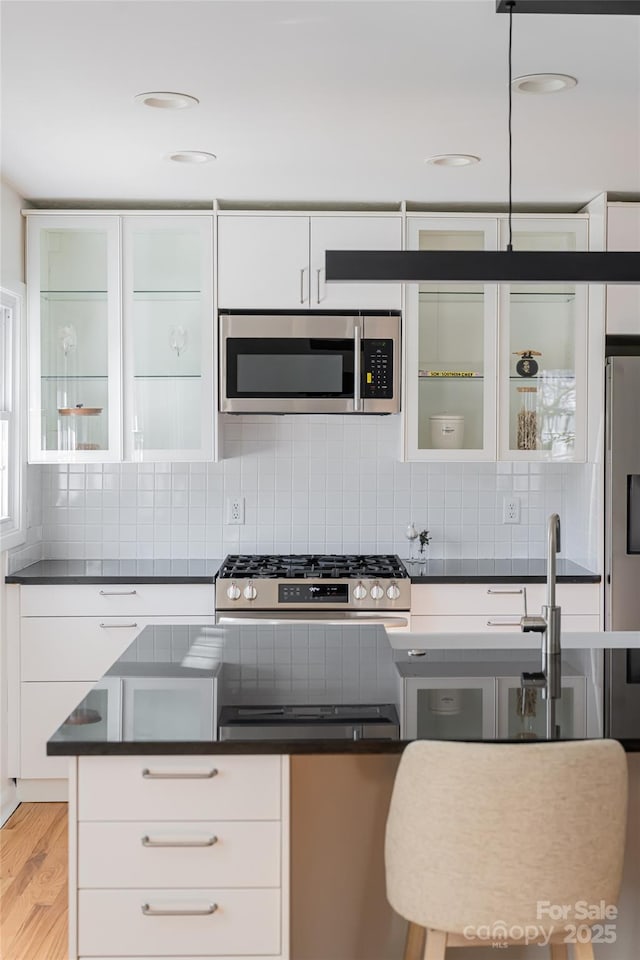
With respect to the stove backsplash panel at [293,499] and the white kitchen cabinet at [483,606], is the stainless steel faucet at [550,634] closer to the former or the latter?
the white kitchen cabinet at [483,606]

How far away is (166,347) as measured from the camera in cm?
433

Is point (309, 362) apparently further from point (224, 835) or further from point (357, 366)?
point (224, 835)

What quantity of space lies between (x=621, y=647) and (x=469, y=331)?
1943 mm

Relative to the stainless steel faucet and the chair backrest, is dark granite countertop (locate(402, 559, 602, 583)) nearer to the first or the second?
the stainless steel faucet

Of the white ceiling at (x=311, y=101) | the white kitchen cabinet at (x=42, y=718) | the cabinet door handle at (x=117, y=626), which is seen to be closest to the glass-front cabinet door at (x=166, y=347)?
the white ceiling at (x=311, y=101)

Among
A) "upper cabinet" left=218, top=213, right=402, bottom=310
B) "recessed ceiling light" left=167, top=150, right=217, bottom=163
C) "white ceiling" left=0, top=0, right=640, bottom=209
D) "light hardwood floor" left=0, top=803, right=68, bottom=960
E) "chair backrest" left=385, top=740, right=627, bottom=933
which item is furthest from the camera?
"upper cabinet" left=218, top=213, right=402, bottom=310

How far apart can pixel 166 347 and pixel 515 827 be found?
3.08m

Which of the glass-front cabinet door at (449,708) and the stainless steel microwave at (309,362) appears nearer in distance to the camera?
the glass-front cabinet door at (449,708)

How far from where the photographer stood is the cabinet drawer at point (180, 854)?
77.0 inches

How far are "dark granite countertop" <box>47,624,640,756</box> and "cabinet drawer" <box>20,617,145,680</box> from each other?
49.6 inches

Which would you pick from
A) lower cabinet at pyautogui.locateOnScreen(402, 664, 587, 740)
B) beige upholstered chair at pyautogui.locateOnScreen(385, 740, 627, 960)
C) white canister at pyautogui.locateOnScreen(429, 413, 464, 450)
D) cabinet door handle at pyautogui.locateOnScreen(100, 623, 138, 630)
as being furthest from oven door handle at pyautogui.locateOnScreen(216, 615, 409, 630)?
beige upholstered chair at pyautogui.locateOnScreen(385, 740, 627, 960)

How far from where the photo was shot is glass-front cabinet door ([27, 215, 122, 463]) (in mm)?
4289

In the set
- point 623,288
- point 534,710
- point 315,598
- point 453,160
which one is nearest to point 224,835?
point 534,710

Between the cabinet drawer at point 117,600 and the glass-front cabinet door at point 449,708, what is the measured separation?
6.44 ft
